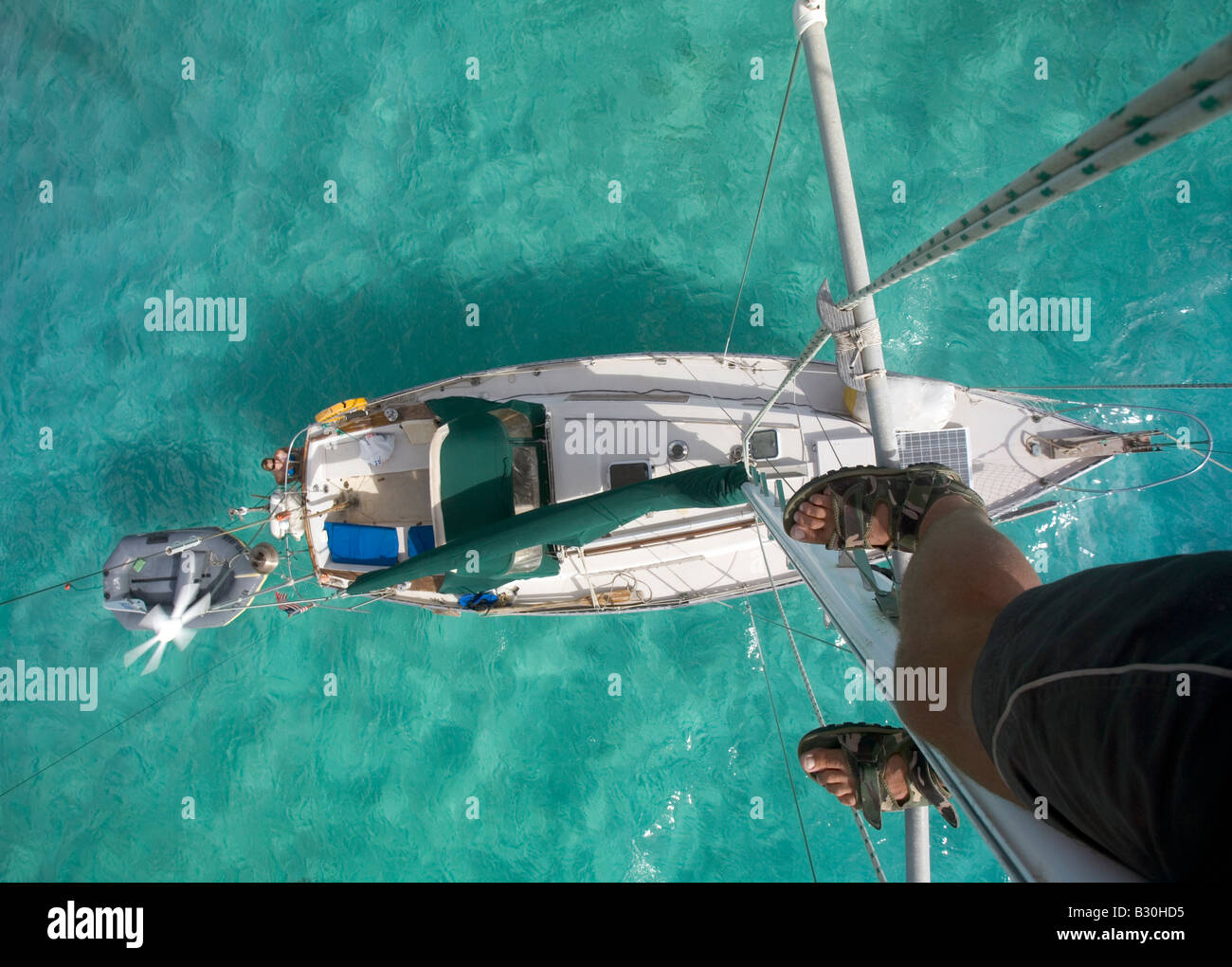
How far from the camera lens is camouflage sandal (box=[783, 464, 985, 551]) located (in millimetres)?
3102

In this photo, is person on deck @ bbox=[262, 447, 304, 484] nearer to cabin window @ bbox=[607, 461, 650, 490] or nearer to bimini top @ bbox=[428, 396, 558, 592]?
bimini top @ bbox=[428, 396, 558, 592]

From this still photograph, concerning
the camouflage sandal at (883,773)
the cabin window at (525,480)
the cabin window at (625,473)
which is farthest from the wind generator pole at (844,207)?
the cabin window at (525,480)

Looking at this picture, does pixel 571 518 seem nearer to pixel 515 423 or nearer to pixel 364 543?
pixel 515 423

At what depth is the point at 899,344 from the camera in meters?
7.02

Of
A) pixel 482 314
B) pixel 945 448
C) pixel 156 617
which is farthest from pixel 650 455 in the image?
pixel 156 617

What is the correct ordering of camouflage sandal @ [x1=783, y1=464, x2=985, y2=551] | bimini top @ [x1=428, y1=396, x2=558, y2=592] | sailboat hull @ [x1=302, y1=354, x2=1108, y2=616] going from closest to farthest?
camouflage sandal @ [x1=783, y1=464, x2=985, y2=551] < bimini top @ [x1=428, y1=396, x2=558, y2=592] < sailboat hull @ [x1=302, y1=354, x2=1108, y2=616]

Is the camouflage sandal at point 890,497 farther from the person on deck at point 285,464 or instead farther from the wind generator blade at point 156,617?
the wind generator blade at point 156,617

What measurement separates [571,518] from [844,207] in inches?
112

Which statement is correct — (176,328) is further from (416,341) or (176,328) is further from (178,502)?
(416,341)

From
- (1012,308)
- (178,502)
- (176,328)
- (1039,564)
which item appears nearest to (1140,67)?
(1012,308)

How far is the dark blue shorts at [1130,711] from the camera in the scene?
3.57ft

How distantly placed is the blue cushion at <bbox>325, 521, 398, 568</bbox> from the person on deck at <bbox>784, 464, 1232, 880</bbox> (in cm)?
455

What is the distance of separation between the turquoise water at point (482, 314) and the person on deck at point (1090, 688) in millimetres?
4786

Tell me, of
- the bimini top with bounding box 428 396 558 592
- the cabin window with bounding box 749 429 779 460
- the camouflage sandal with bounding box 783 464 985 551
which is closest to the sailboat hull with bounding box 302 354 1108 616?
the cabin window with bounding box 749 429 779 460
